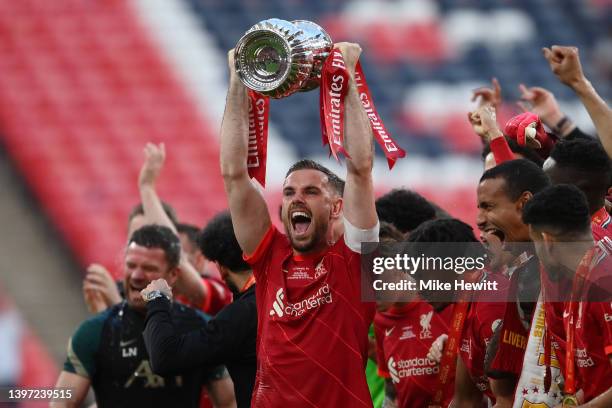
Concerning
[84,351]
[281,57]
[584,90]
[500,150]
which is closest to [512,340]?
[500,150]

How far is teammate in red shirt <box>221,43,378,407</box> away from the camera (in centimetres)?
374

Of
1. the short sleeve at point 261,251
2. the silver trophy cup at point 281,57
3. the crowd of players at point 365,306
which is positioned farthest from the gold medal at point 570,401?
the silver trophy cup at point 281,57

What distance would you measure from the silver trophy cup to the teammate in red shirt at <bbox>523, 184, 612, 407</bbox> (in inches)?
36.4

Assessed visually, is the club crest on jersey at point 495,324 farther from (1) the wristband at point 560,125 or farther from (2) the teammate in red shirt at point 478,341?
(1) the wristband at point 560,125

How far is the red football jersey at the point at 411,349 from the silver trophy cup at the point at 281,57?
127 centimetres

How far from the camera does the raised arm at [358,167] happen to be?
3.75m

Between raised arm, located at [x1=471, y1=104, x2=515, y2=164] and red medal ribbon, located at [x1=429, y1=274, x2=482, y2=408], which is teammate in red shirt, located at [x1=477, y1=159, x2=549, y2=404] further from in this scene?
raised arm, located at [x1=471, y1=104, x2=515, y2=164]

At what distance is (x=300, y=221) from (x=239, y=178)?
27cm

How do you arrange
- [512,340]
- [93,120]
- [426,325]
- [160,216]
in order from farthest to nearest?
[93,120], [160,216], [426,325], [512,340]

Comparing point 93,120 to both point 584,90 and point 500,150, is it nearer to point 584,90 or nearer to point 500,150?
point 500,150

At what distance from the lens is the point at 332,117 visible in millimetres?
3791

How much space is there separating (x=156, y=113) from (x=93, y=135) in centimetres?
71

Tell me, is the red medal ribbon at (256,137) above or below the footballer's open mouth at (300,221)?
above

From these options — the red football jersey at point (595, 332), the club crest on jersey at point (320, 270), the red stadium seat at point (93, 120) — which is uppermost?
the red stadium seat at point (93, 120)
